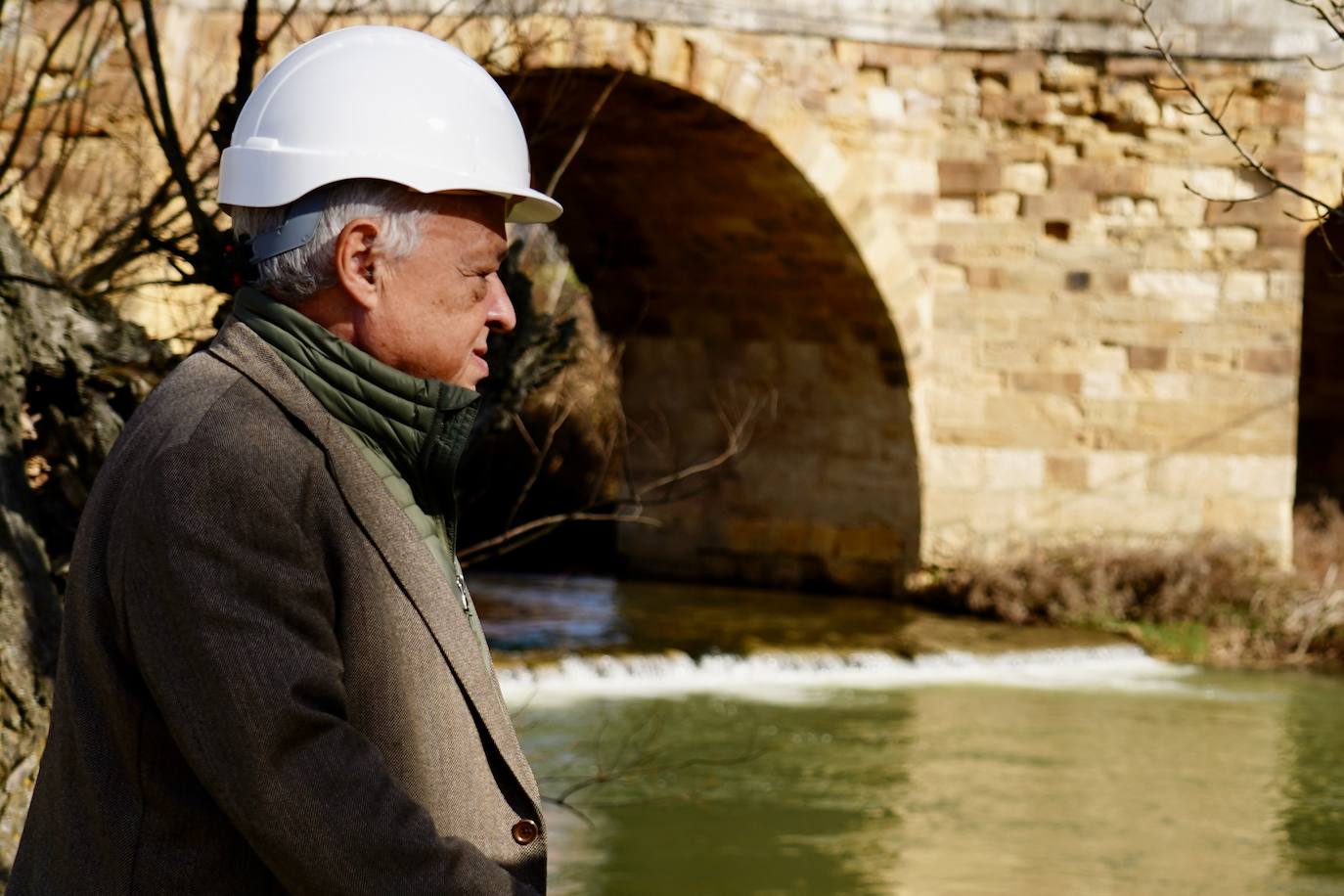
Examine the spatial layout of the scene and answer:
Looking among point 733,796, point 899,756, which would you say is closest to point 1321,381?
point 899,756

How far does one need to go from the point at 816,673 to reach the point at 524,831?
7358 mm

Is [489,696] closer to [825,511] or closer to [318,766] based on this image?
[318,766]

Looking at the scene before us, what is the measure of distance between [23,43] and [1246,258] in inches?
256

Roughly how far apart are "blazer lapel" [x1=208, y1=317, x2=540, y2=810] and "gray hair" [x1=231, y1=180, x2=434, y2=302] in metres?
0.05

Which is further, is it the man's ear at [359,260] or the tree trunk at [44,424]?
the tree trunk at [44,424]

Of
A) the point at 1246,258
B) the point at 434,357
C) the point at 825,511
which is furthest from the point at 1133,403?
the point at 434,357

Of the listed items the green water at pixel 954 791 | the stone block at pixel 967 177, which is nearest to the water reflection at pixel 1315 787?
the green water at pixel 954 791

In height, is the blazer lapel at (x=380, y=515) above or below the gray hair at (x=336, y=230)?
below

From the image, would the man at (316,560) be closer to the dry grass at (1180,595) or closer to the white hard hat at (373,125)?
the white hard hat at (373,125)

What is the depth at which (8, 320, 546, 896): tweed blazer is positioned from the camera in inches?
51.1

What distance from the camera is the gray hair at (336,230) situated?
148 cm

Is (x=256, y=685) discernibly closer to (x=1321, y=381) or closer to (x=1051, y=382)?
(x=1051, y=382)

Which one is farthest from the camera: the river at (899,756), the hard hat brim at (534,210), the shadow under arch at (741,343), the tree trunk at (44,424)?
the shadow under arch at (741,343)

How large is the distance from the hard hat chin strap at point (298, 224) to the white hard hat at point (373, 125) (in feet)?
0.04
